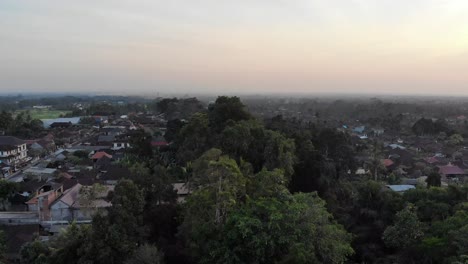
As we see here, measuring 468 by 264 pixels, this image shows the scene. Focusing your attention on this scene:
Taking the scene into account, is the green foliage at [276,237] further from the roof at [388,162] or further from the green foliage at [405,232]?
the roof at [388,162]

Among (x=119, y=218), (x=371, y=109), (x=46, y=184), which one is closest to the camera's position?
(x=119, y=218)

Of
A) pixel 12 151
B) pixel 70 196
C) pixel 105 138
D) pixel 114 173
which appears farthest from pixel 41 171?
pixel 105 138

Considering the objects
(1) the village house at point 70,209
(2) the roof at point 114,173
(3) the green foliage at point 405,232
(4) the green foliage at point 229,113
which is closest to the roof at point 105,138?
(2) the roof at point 114,173

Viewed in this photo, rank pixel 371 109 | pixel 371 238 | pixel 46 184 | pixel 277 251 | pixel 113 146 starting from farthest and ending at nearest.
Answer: pixel 371 109 < pixel 113 146 < pixel 46 184 < pixel 371 238 < pixel 277 251

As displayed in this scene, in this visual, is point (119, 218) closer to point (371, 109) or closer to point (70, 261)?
point (70, 261)

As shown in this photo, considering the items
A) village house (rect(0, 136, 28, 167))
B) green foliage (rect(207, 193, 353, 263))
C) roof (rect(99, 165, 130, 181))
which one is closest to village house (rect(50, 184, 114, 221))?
roof (rect(99, 165, 130, 181))

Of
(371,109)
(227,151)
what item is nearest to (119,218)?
(227,151)

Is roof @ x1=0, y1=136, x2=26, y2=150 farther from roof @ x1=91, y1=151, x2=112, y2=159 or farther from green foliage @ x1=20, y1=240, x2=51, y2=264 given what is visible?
green foliage @ x1=20, y1=240, x2=51, y2=264

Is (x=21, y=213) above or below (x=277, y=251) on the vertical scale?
below
